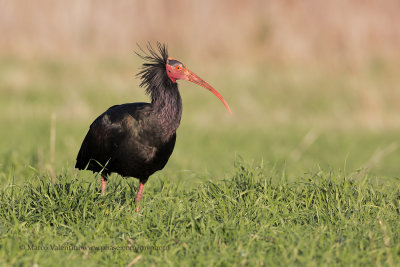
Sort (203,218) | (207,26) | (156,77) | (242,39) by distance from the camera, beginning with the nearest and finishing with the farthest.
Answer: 1. (203,218)
2. (156,77)
3. (207,26)
4. (242,39)

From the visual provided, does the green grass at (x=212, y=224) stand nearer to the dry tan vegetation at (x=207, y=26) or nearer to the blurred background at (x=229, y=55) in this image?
the blurred background at (x=229, y=55)

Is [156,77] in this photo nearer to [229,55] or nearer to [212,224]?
[212,224]

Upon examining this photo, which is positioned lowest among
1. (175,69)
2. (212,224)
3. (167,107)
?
(212,224)

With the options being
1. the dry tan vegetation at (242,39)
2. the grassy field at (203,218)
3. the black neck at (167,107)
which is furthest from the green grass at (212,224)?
the dry tan vegetation at (242,39)

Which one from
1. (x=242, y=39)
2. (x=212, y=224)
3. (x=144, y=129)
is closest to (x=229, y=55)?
(x=242, y=39)

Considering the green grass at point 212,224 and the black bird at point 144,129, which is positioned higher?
the black bird at point 144,129

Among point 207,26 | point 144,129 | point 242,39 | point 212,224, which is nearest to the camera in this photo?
point 212,224

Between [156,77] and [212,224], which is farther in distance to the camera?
[156,77]

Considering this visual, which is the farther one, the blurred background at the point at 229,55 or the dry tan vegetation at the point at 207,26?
the dry tan vegetation at the point at 207,26

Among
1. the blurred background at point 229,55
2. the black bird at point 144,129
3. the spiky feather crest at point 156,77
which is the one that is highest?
the blurred background at point 229,55

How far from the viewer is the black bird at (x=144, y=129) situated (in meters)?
5.55

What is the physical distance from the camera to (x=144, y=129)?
5.55 m

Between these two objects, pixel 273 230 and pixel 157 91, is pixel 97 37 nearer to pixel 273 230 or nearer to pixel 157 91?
pixel 157 91

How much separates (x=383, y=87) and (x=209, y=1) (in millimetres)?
5679
